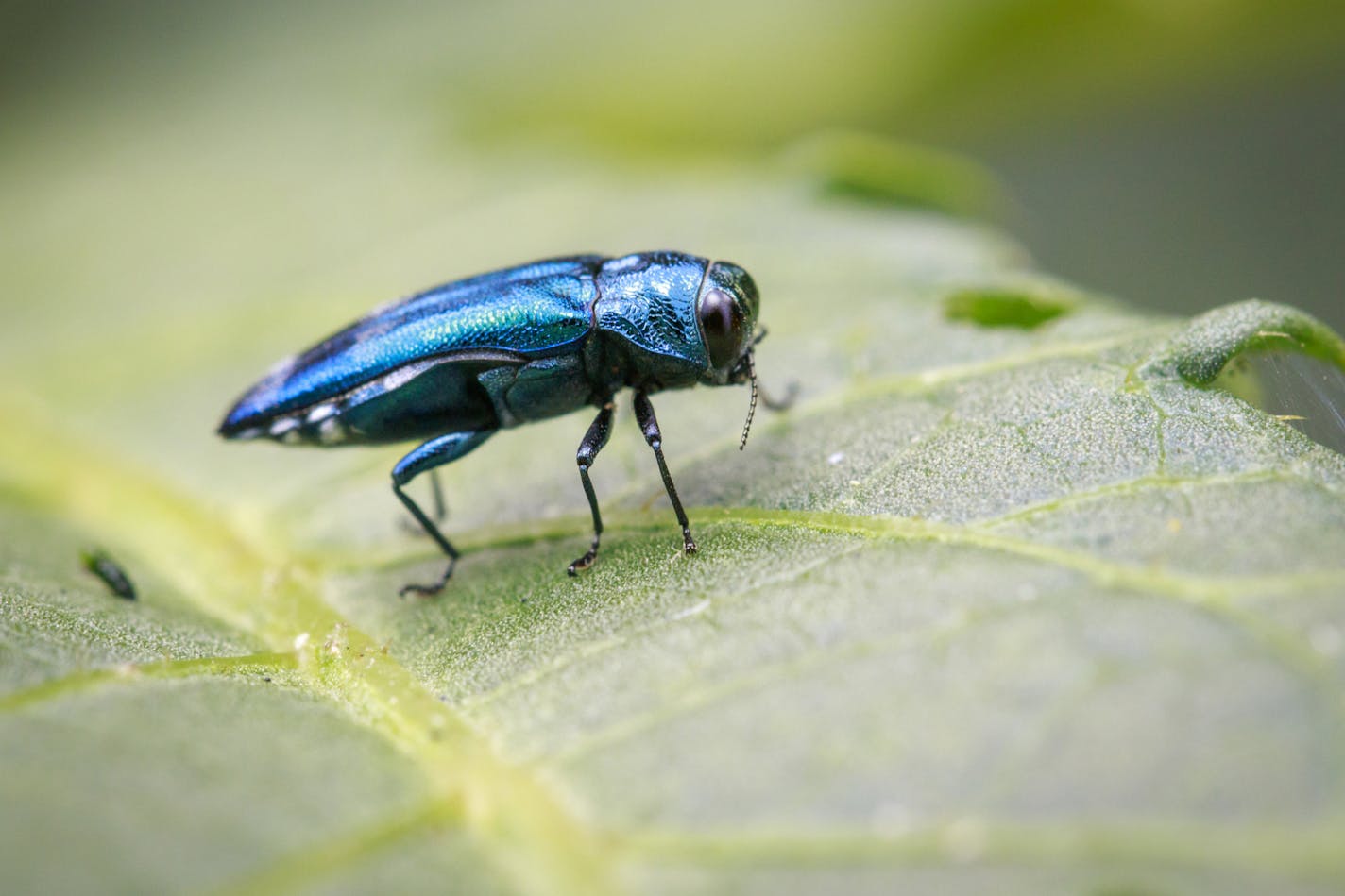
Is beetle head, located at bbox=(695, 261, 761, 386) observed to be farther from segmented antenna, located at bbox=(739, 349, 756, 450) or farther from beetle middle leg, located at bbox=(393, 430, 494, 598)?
beetle middle leg, located at bbox=(393, 430, 494, 598)

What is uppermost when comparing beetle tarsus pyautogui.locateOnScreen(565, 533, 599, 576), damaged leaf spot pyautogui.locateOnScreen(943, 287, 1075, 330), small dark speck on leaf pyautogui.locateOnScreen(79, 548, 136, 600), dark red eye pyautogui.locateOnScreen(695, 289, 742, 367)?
dark red eye pyautogui.locateOnScreen(695, 289, 742, 367)

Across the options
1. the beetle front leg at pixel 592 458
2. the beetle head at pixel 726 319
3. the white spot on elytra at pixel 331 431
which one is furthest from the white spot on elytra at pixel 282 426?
the beetle head at pixel 726 319

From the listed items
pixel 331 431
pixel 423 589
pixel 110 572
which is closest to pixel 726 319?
pixel 423 589

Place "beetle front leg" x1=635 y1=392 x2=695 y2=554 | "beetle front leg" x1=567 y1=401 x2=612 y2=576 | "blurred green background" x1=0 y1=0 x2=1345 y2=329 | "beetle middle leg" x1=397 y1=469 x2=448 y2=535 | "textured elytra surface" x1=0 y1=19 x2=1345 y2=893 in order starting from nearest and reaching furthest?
1. "textured elytra surface" x1=0 y1=19 x2=1345 y2=893
2. "beetle front leg" x1=635 y1=392 x2=695 y2=554
3. "beetle front leg" x1=567 y1=401 x2=612 y2=576
4. "beetle middle leg" x1=397 y1=469 x2=448 y2=535
5. "blurred green background" x1=0 y1=0 x2=1345 y2=329

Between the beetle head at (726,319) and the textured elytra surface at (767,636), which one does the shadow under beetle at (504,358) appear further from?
the textured elytra surface at (767,636)

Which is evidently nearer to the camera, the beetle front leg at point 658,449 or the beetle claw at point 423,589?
the beetle front leg at point 658,449

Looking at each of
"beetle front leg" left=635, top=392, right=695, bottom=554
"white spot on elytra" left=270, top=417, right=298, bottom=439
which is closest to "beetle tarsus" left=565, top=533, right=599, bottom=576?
"beetle front leg" left=635, top=392, right=695, bottom=554
